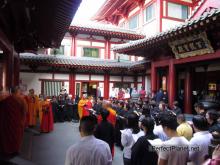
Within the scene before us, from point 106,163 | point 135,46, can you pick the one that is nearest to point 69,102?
point 135,46

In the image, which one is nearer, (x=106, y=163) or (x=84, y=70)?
(x=106, y=163)

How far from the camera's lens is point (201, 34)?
923cm

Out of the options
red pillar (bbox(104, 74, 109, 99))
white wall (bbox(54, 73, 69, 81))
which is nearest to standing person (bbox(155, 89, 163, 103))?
red pillar (bbox(104, 74, 109, 99))

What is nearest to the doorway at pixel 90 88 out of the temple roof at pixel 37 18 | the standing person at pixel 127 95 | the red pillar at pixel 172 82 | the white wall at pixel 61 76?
the white wall at pixel 61 76

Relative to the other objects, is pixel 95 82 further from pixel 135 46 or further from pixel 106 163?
pixel 106 163

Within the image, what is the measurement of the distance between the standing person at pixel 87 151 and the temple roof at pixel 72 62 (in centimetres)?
1280

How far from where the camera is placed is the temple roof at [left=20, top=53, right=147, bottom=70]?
16.2m

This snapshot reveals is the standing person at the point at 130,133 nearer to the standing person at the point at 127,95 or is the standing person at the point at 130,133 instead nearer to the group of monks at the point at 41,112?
A: the group of monks at the point at 41,112

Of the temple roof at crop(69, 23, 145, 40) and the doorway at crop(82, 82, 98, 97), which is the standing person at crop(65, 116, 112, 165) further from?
the doorway at crop(82, 82, 98, 97)

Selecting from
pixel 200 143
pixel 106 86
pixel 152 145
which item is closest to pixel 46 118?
pixel 106 86

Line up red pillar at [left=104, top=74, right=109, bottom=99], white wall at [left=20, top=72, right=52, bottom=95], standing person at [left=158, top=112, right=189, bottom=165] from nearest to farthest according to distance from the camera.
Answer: standing person at [left=158, top=112, right=189, bottom=165]
white wall at [left=20, top=72, right=52, bottom=95]
red pillar at [left=104, top=74, right=109, bottom=99]

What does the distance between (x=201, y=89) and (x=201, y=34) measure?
4.14 meters

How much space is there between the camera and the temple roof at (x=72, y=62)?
1619cm

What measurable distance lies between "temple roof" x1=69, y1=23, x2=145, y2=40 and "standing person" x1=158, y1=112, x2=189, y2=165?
50.6ft
